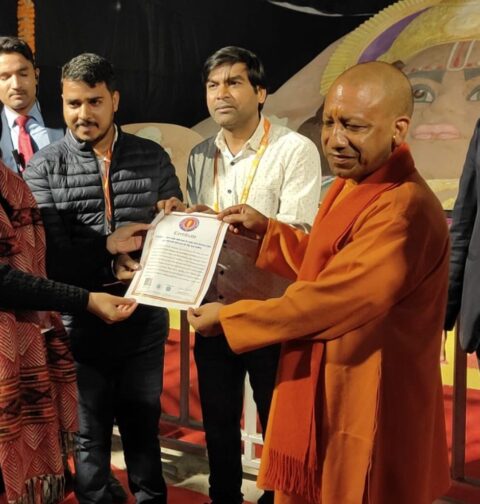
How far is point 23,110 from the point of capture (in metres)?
2.94

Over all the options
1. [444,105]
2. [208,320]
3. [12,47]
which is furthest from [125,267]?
[444,105]

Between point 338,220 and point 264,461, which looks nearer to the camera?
point 338,220

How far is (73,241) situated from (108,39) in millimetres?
3446

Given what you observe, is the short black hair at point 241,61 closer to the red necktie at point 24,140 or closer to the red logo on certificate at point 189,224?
the red logo on certificate at point 189,224

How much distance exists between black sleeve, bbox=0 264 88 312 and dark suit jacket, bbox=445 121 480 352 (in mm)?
1308

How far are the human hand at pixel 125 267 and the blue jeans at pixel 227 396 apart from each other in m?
0.40

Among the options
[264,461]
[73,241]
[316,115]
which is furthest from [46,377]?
[316,115]

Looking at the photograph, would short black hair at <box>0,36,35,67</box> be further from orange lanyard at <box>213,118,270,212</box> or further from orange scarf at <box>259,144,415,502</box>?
orange scarf at <box>259,144,415,502</box>

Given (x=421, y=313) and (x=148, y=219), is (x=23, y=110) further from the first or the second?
(x=421, y=313)

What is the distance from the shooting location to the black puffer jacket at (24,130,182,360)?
90.4 inches

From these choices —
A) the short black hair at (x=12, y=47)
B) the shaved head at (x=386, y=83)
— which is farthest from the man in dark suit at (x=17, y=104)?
the shaved head at (x=386, y=83)

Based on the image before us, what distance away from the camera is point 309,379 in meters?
1.71

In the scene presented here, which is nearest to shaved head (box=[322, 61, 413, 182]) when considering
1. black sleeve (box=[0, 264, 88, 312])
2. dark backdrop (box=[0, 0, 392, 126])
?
black sleeve (box=[0, 264, 88, 312])

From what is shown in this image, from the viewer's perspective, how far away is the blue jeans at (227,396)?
234cm
